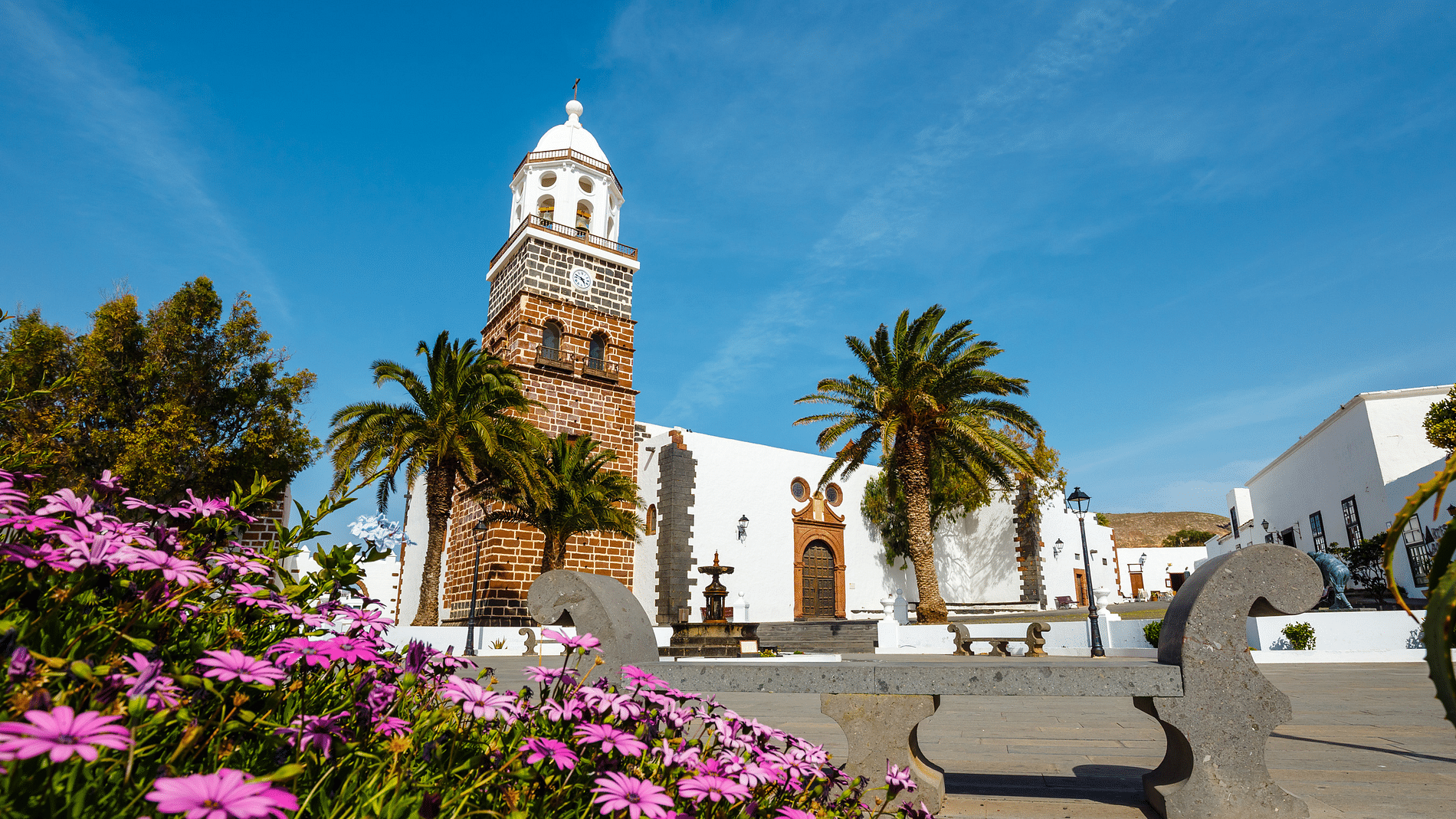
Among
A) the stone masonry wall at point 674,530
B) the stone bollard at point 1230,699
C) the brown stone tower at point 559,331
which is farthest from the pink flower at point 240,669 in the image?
the stone masonry wall at point 674,530

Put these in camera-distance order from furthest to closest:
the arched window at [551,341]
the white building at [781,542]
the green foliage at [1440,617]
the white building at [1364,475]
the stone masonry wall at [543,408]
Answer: the white building at [781,542] < the arched window at [551,341] < the white building at [1364,475] < the stone masonry wall at [543,408] < the green foliage at [1440,617]

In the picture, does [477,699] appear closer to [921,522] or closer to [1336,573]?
[921,522]

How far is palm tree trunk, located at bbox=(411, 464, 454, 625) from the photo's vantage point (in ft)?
50.2

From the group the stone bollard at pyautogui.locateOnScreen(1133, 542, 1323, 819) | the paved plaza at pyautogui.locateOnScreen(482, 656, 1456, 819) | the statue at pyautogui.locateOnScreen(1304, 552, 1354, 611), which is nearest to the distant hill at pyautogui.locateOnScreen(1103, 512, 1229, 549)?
the statue at pyautogui.locateOnScreen(1304, 552, 1354, 611)

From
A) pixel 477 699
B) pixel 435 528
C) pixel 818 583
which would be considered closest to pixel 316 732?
pixel 477 699

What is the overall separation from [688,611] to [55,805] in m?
19.3

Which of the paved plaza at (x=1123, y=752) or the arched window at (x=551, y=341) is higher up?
the arched window at (x=551, y=341)

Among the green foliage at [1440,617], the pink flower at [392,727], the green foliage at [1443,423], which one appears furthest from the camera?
the green foliage at [1443,423]

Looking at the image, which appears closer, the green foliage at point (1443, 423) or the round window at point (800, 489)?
the green foliage at point (1443, 423)

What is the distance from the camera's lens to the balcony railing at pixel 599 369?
2044cm

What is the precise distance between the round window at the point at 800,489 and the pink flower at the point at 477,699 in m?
22.1

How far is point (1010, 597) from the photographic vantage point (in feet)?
Answer: 88.7

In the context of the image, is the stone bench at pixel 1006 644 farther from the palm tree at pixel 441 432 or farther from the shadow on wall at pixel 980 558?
the shadow on wall at pixel 980 558

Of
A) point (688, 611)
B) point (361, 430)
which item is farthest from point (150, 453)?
point (688, 611)
